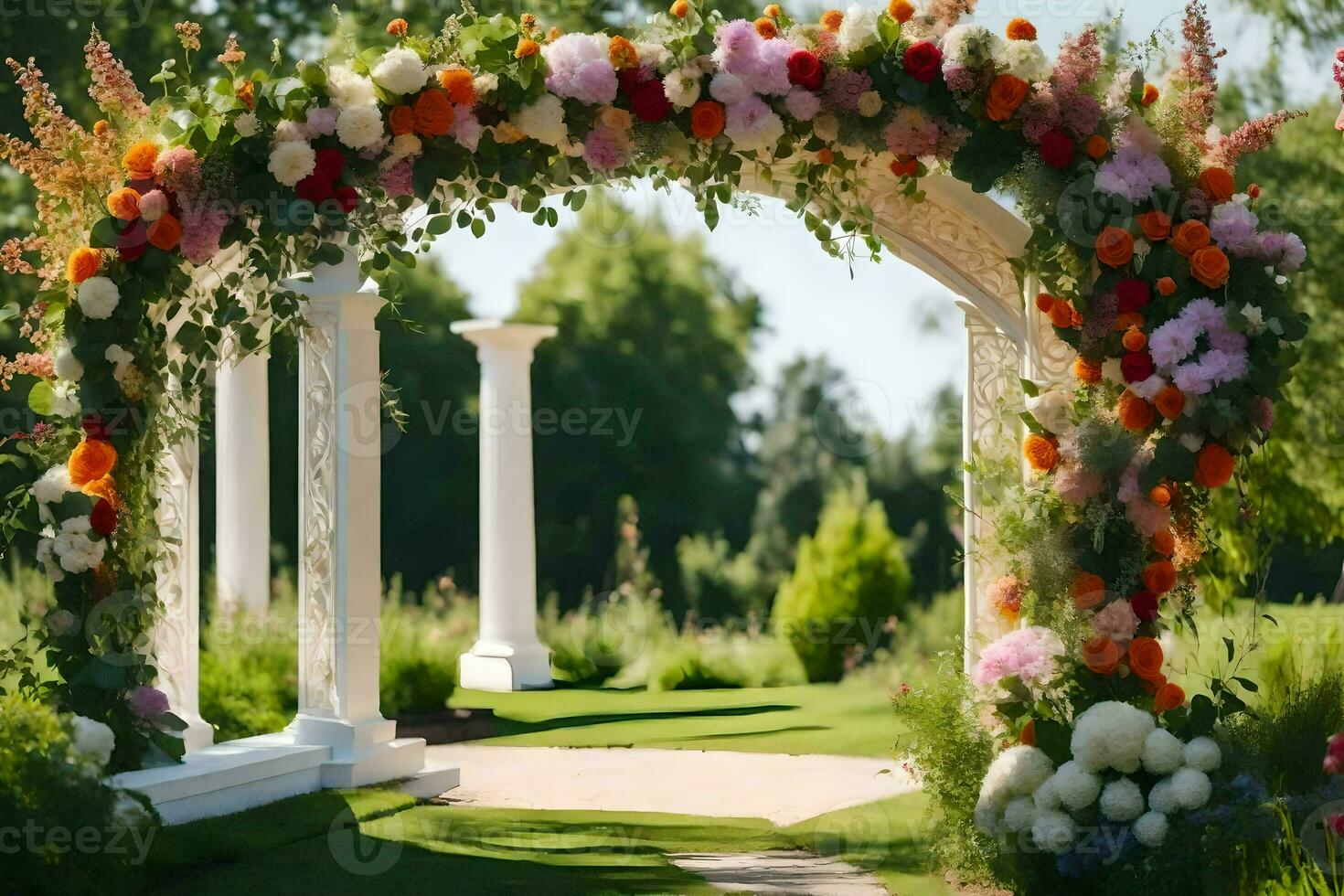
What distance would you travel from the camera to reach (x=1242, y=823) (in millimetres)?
5059

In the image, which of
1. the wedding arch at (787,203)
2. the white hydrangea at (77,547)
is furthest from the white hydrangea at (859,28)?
the white hydrangea at (77,547)

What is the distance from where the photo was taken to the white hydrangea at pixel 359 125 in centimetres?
595

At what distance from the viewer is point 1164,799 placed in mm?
5344

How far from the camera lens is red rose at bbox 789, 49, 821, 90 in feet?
19.7

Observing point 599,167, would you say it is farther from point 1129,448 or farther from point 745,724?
point 745,724

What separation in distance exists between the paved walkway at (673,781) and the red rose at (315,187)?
3.66 metres

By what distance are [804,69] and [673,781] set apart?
4741 mm

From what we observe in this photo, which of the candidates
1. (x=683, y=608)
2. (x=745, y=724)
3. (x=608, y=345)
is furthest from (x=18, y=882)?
(x=608, y=345)

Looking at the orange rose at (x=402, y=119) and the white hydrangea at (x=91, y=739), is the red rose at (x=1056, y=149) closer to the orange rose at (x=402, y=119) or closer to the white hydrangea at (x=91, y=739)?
the orange rose at (x=402, y=119)

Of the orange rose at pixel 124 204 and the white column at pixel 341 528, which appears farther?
the white column at pixel 341 528

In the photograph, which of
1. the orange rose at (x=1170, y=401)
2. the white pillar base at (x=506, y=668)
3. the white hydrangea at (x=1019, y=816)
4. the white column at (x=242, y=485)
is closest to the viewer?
the white hydrangea at (x=1019, y=816)

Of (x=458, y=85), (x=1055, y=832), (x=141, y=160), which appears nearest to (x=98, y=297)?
(x=141, y=160)

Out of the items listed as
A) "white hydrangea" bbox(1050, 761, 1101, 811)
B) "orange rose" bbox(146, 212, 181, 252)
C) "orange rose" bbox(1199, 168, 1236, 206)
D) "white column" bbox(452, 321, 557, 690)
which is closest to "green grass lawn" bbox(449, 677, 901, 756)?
"white column" bbox(452, 321, 557, 690)

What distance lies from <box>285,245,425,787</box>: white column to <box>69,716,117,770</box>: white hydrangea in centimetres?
229
